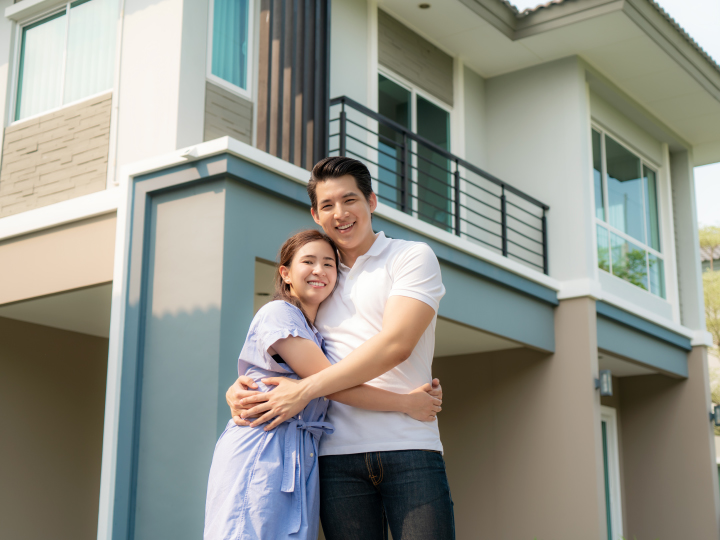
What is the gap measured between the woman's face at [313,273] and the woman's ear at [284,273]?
13 mm

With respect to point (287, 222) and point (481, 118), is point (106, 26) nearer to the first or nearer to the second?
point (287, 222)

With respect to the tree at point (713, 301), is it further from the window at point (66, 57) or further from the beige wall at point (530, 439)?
the window at point (66, 57)

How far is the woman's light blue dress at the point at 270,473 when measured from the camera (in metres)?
2.10

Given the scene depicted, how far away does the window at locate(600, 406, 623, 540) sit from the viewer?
9.92 m

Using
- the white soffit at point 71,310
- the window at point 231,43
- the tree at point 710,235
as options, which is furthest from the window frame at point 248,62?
the tree at point 710,235

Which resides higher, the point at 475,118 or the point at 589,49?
the point at 589,49

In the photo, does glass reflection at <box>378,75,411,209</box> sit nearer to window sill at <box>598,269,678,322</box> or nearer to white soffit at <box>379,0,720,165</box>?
white soffit at <box>379,0,720,165</box>

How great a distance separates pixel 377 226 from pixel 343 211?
12.1 ft

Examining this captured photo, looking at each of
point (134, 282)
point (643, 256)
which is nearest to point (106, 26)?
point (134, 282)

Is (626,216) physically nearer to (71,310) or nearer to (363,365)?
(71,310)

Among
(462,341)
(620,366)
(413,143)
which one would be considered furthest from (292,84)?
(620,366)

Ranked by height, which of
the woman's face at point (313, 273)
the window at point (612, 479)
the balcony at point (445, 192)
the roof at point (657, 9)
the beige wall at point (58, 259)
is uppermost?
the roof at point (657, 9)

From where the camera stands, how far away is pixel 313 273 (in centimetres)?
238

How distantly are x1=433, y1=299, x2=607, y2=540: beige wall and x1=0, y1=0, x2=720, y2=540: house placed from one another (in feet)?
0.08
